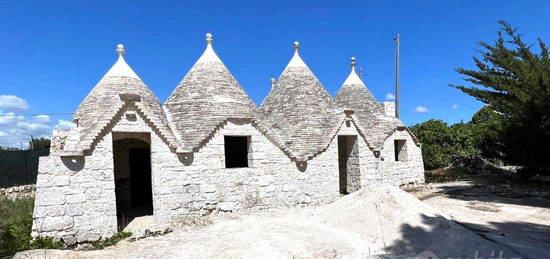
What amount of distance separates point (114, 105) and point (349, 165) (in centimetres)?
828

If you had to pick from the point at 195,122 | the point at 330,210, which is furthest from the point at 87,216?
the point at 330,210

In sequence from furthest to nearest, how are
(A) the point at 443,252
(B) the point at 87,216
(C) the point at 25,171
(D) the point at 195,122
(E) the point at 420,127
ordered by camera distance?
(E) the point at 420,127
(C) the point at 25,171
(D) the point at 195,122
(B) the point at 87,216
(A) the point at 443,252

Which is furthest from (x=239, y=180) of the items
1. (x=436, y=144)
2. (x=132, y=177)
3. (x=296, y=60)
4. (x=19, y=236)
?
(x=436, y=144)

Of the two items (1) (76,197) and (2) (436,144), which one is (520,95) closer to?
(2) (436,144)

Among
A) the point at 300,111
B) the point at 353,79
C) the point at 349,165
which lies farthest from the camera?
the point at 353,79

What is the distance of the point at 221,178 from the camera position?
856 cm

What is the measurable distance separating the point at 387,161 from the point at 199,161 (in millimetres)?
7833

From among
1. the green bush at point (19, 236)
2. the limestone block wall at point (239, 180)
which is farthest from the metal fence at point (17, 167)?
the limestone block wall at point (239, 180)

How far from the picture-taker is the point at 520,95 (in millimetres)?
11383

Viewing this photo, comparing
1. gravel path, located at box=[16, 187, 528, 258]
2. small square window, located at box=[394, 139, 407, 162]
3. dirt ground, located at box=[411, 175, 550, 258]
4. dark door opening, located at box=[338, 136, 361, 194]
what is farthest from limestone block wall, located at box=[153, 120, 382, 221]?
small square window, located at box=[394, 139, 407, 162]

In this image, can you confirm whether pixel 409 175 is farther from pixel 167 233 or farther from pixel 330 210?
pixel 167 233

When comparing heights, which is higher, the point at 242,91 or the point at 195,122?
the point at 242,91

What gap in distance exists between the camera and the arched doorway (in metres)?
10.0

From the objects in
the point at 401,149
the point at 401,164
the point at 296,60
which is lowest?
the point at 401,164
